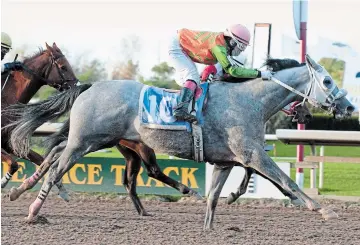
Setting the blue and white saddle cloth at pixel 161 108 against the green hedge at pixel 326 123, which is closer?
the blue and white saddle cloth at pixel 161 108

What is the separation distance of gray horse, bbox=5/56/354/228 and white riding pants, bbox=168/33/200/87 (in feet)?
0.74

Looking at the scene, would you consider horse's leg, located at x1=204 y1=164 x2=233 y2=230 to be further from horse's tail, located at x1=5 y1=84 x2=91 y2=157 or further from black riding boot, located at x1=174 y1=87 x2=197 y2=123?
horse's tail, located at x1=5 y1=84 x2=91 y2=157

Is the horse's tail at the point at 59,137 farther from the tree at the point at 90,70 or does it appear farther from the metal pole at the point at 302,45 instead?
the tree at the point at 90,70

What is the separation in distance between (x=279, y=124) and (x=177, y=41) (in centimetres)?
1907

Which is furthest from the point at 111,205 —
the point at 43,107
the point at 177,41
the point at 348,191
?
the point at 348,191

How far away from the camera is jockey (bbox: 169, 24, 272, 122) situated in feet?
22.9

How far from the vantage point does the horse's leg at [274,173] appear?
666 cm

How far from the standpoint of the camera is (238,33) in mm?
7043

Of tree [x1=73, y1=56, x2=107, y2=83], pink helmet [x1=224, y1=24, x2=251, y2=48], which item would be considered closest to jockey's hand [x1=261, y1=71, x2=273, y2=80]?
pink helmet [x1=224, y1=24, x2=251, y2=48]

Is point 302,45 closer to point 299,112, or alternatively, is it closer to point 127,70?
point 299,112

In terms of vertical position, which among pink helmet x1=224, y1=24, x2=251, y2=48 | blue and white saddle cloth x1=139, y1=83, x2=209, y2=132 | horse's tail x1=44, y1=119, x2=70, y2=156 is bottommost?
horse's tail x1=44, y1=119, x2=70, y2=156

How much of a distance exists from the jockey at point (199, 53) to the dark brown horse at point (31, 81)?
235 centimetres

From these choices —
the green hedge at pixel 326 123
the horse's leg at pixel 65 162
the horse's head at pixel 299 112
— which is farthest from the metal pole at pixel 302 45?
the green hedge at pixel 326 123

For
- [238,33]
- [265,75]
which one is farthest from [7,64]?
[265,75]
